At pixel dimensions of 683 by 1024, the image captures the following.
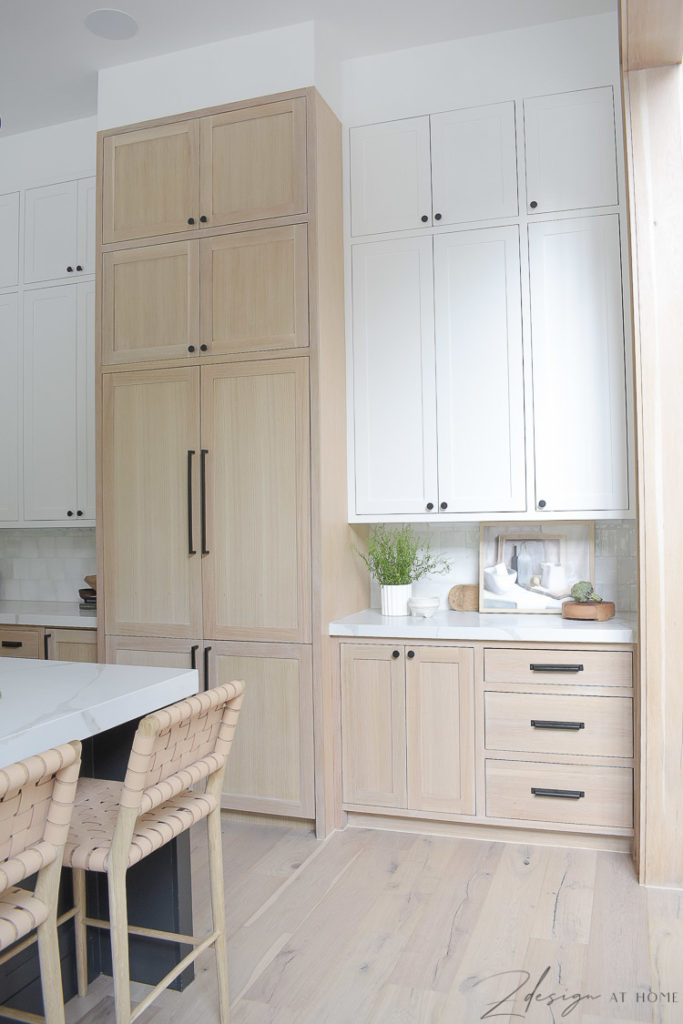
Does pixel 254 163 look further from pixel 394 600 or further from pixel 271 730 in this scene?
pixel 271 730

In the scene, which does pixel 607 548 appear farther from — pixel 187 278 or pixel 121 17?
pixel 121 17

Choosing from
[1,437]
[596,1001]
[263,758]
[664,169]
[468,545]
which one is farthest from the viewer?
[1,437]

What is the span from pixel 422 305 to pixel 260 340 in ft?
2.25

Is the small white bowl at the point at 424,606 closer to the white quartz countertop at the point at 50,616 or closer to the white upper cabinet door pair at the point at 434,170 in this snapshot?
the white quartz countertop at the point at 50,616

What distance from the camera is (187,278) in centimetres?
329

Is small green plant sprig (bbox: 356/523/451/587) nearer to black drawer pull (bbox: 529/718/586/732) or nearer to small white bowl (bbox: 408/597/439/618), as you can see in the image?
small white bowl (bbox: 408/597/439/618)

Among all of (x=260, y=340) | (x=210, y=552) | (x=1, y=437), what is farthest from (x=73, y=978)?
(x=1, y=437)

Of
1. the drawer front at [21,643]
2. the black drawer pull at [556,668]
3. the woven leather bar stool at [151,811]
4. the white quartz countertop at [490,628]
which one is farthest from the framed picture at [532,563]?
the drawer front at [21,643]

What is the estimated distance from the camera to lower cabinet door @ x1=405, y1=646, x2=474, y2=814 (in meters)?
3.03

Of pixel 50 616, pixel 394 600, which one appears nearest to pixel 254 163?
pixel 394 600

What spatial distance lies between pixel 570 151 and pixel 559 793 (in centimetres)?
241

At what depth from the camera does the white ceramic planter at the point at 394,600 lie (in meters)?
3.38

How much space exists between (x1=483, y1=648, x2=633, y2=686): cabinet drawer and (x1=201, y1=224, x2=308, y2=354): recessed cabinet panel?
1.41m

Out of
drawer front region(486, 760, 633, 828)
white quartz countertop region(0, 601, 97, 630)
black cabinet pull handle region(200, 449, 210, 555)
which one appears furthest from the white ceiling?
drawer front region(486, 760, 633, 828)
